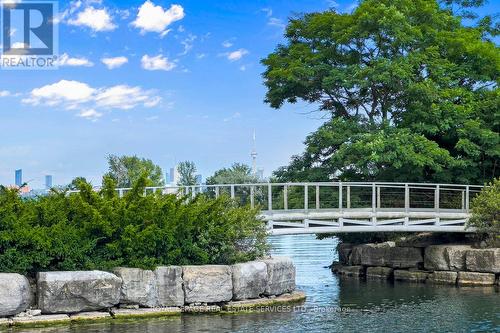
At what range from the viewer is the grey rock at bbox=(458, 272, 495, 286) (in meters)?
27.1

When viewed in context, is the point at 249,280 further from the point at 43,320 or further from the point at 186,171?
the point at 186,171

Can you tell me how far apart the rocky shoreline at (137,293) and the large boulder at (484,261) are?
9.68 meters

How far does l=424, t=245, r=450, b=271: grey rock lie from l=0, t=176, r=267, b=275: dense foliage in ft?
33.1

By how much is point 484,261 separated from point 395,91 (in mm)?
8482

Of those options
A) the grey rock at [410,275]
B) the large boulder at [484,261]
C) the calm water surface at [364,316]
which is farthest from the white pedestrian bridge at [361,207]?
the calm water surface at [364,316]

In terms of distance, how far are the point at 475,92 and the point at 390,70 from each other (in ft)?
16.9

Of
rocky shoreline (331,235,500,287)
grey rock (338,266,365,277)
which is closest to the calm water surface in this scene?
rocky shoreline (331,235,500,287)

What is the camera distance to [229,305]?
19953 mm

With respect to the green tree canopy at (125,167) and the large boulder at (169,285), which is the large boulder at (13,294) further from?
the green tree canopy at (125,167)

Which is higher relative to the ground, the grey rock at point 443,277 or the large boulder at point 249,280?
the large boulder at point 249,280

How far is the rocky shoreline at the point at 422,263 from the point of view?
27422 millimetres

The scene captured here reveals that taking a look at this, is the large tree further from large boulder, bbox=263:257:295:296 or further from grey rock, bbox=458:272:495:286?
large boulder, bbox=263:257:295:296

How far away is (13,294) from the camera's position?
17.6m

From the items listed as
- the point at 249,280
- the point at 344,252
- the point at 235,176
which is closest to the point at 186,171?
the point at 235,176
